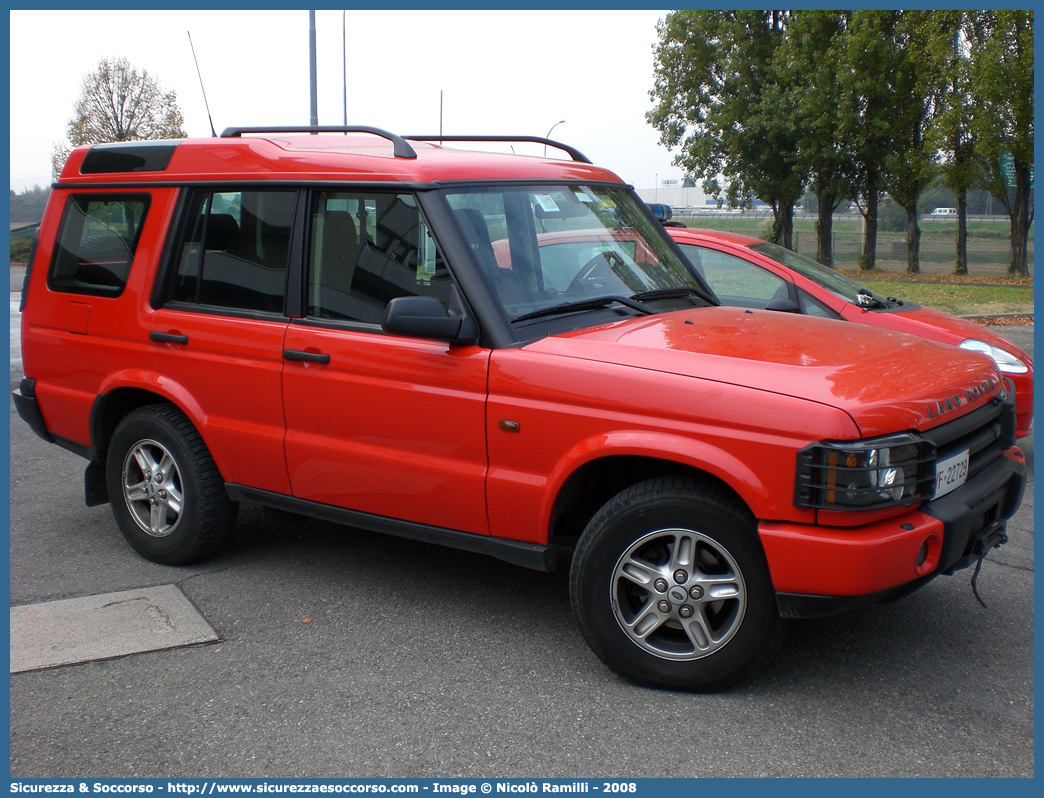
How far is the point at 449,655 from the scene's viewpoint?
391 centimetres

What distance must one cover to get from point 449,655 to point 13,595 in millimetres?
2258

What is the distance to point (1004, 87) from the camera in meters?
26.2

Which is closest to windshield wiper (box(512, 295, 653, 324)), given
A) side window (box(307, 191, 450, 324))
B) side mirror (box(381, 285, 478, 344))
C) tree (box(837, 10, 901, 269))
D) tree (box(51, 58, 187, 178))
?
side mirror (box(381, 285, 478, 344))

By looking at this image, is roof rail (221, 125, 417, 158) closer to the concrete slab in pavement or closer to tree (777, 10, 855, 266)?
the concrete slab in pavement

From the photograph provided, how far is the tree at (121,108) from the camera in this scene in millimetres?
46219

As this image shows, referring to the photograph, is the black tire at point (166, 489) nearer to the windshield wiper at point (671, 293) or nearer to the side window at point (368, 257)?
the side window at point (368, 257)

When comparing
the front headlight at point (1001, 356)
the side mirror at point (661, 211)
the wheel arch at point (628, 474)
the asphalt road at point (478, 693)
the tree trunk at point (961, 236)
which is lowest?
the asphalt road at point (478, 693)

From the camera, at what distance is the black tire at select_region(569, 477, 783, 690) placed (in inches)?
133

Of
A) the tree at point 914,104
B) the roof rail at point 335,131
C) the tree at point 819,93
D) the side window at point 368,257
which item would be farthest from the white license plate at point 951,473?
the tree at point 819,93

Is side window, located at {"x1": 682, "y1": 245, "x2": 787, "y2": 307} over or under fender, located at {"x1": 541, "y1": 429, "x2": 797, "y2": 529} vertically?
over

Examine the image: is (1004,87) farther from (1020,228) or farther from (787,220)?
(787,220)

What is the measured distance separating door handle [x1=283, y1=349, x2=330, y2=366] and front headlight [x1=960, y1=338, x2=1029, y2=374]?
456 cm

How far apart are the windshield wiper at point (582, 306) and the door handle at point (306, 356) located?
0.91 metres

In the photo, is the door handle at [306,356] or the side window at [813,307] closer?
the door handle at [306,356]
